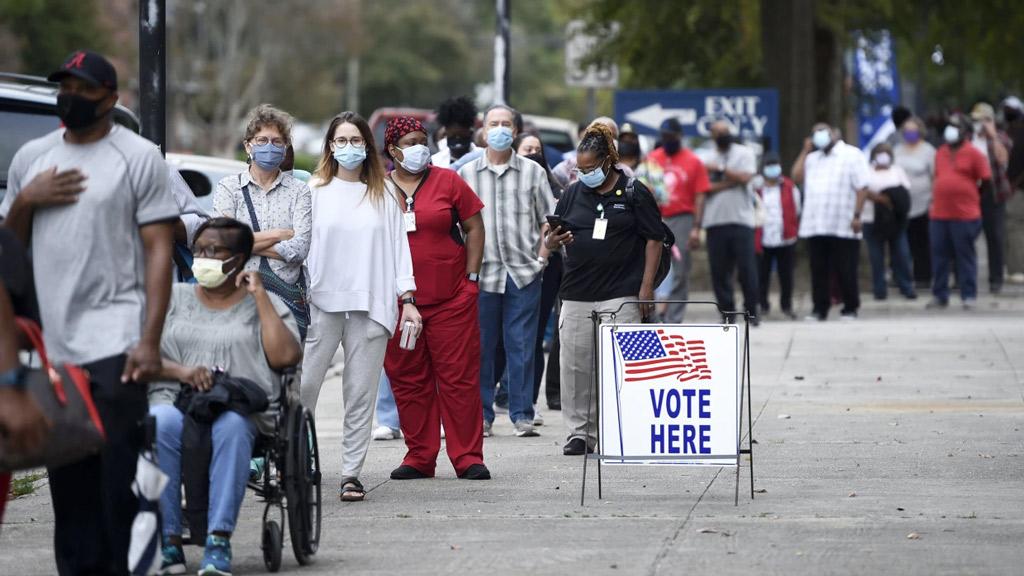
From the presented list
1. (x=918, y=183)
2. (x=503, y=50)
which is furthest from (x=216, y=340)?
(x=918, y=183)

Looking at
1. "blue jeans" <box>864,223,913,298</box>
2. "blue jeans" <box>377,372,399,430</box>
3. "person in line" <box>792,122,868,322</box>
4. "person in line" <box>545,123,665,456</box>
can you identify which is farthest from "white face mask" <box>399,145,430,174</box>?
"blue jeans" <box>864,223,913,298</box>

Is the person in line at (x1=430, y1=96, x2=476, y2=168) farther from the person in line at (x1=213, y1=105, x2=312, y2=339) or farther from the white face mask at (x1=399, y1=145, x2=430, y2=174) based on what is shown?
the person in line at (x1=213, y1=105, x2=312, y2=339)

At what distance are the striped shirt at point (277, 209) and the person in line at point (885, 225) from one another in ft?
40.6

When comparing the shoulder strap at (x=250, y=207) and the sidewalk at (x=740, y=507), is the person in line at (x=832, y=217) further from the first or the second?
the shoulder strap at (x=250, y=207)

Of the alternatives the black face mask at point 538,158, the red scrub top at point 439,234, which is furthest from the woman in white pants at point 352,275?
the black face mask at point 538,158

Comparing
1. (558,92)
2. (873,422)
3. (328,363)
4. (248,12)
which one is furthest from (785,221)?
(558,92)

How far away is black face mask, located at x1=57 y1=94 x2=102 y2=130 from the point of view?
618cm

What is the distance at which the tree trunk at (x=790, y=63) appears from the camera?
23281 mm

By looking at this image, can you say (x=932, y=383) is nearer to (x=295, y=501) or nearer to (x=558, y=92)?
(x=295, y=501)

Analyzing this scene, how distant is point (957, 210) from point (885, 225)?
1.48m

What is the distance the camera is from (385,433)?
11484 mm

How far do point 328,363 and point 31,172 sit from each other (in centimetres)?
308

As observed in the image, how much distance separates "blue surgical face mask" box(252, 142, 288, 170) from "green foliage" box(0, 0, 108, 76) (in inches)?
1479

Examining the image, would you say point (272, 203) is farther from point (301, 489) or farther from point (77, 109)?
point (77, 109)
